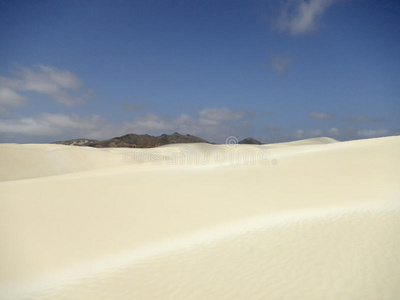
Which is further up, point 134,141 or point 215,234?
point 134,141

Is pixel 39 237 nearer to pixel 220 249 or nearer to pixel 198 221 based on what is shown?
pixel 198 221

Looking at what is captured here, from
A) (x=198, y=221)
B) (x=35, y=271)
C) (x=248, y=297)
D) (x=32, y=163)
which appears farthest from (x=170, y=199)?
(x=32, y=163)

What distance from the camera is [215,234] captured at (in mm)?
6691

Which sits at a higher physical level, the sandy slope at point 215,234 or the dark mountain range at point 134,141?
the dark mountain range at point 134,141

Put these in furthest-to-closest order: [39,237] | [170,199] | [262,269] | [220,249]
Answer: [170,199], [39,237], [220,249], [262,269]

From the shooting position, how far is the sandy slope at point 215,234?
413 cm

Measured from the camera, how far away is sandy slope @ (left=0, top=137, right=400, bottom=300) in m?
4.13

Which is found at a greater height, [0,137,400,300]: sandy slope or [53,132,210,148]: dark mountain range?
[53,132,210,148]: dark mountain range

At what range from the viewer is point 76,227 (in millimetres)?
8305

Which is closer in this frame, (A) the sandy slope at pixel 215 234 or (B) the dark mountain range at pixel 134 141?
(A) the sandy slope at pixel 215 234

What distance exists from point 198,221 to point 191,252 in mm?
2925

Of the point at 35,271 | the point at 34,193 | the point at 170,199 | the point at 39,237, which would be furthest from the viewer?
the point at 34,193

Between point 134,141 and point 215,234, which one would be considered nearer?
point 215,234

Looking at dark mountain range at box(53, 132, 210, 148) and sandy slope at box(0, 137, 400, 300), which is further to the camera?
dark mountain range at box(53, 132, 210, 148)
